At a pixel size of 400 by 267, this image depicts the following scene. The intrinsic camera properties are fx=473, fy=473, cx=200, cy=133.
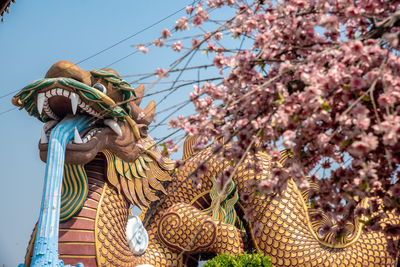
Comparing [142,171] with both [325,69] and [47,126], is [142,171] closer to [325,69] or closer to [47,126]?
[47,126]

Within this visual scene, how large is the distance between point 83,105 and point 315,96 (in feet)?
12.5

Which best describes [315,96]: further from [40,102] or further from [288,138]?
[40,102]

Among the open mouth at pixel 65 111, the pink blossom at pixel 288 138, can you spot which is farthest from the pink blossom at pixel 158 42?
the open mouth at pixel 65 111

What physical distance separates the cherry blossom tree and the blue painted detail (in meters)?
2.37

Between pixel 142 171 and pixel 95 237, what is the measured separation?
1.17 meters

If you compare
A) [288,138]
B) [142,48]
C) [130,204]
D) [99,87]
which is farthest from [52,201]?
[288,138]

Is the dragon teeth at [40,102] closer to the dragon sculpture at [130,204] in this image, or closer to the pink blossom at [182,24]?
the dragon sculpture at [130,204]

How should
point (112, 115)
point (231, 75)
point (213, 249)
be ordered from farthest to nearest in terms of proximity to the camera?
point (213, 249), point (112, 115), point (231, 75)

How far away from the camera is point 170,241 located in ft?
19.0

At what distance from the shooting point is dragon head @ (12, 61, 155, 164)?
5191mm

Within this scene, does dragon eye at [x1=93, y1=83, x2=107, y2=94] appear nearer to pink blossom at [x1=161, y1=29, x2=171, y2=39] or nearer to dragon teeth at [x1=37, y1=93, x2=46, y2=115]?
dragon teeth at [x1=37, y1=93, x2=46, y2=115]

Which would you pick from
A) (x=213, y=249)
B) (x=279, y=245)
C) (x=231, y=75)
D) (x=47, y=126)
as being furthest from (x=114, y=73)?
(x=231, y=75)

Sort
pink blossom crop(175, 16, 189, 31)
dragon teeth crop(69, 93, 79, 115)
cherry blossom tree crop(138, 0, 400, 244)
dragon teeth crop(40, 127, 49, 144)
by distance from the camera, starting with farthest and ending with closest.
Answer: dragon teeth crop(40, 127, 49, 144), dragon teeth crop(69, 93, 79, 115), pink blossom crop(175, 16, 189, 31), cherry blossom tree crop(138, 0, 400, 244)

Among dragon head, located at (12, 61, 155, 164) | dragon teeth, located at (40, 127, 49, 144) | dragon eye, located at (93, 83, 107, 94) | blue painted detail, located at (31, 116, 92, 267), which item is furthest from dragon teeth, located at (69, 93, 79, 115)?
dragon teeth, located at (40, 127, 49, 144)
